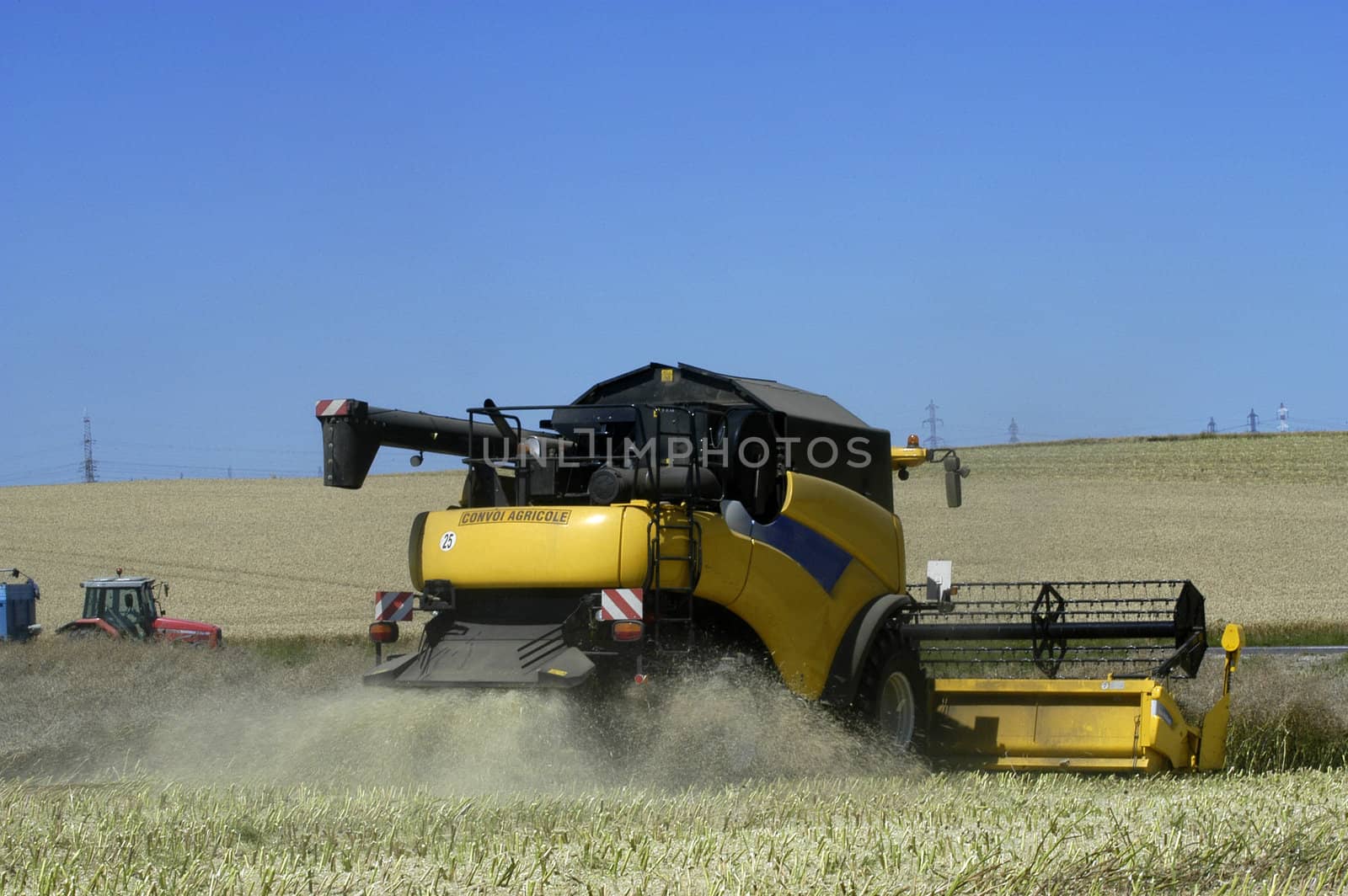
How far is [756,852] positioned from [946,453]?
20.6 ft

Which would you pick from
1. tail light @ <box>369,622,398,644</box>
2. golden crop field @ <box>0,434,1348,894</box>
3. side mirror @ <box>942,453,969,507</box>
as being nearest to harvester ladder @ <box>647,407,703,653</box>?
golden crop field @ <box>0,434,1348,894</box>

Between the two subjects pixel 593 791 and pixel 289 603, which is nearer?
pixel 593 791

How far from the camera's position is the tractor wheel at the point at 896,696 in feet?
29.6

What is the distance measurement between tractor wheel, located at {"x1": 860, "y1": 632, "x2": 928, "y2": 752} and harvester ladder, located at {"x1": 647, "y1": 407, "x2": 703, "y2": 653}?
1706 millimetres

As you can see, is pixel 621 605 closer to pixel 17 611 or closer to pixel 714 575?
pixel 714 575

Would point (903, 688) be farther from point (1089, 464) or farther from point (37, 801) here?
point (1089, 464)

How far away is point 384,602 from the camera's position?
28.5ft

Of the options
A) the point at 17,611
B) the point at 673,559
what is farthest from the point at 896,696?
the point at 17,611

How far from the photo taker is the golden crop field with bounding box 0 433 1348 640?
32656 millimetres

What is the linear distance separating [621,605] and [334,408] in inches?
93.0

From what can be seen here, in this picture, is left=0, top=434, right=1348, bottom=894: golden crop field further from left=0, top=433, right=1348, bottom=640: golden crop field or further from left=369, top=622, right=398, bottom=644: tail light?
left=0, top=433, right=1348, bottom=640: golden crop field

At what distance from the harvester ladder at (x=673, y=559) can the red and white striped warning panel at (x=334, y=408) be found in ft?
6.64

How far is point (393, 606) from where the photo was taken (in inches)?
340

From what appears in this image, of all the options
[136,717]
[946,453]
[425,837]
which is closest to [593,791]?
[425,837]
